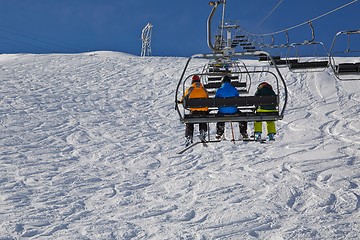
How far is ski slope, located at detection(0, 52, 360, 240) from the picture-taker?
8.17 metres

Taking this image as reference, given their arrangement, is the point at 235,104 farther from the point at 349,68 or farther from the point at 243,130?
the point at 349,68

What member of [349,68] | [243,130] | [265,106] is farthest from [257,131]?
[349,68]

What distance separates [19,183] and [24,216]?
6.96ft

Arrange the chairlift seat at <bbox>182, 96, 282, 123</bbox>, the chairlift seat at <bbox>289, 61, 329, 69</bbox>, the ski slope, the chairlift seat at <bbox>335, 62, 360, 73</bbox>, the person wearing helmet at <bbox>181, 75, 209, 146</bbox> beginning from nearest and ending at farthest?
the chairlift seat at <bbox>182, 96, 282, 123</bbox>, the person wearing helmet at <bbox>181, 75, 209, 146</bbox>, the ski slope, the chairlift seat at <bbox>335, 62, 360, 73</bbox>, the chairlift seat at <bbox>289, 61, 329, 69</bbox>

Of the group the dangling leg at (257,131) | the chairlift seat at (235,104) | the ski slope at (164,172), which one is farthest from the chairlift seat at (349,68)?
the chairlift seat at (235,104)

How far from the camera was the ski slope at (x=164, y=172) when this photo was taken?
8172mm

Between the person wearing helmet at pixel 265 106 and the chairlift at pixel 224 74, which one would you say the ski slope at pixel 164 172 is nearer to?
the person wearing helmet at pixel 265 106

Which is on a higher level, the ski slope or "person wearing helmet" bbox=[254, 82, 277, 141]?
"person wearing helmet" bbox=[254, 82, 277, 141]

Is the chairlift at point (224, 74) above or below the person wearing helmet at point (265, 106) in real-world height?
above

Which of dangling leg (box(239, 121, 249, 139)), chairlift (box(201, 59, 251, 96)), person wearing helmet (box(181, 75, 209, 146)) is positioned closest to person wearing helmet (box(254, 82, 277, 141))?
dangling leg (box(239, 121, 249, 139))

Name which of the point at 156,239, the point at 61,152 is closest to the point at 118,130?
the point at 61,152

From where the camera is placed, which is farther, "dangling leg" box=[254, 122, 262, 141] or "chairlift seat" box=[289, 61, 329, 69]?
"chairlift seat" box=[289, 61, 329, 69]

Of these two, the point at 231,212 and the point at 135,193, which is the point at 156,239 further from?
the point at 135,193

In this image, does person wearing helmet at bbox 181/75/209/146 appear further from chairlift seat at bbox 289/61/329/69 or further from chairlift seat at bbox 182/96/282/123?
chairlift seat at bbox 289/61/329/69
